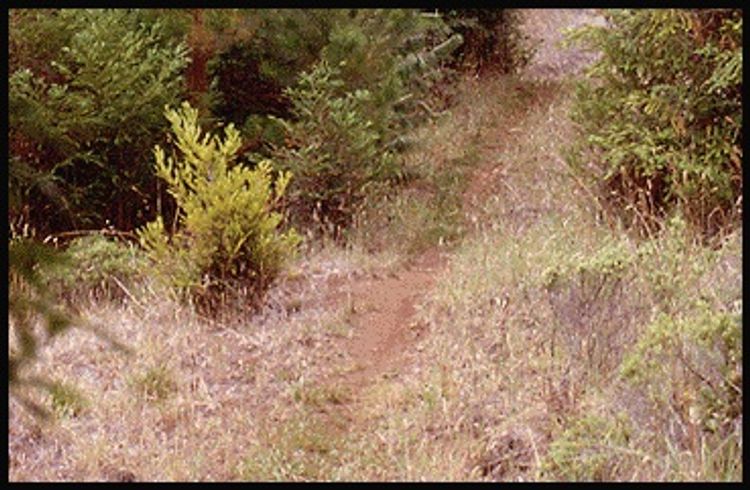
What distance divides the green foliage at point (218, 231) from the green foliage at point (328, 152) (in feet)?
6.78

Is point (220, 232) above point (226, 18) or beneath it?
beneath

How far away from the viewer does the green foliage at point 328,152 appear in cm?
948

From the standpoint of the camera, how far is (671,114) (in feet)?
25.3

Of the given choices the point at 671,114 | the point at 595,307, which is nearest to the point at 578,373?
the point at 595,307

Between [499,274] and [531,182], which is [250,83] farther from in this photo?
[499,274]

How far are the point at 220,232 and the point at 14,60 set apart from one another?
142 inches

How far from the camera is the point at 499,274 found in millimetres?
7285

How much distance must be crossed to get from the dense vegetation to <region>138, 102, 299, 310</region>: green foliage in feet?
0.07

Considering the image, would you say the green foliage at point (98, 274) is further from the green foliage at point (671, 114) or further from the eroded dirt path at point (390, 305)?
the green foliage at point (671, 114)

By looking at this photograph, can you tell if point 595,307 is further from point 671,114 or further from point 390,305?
point 671,114

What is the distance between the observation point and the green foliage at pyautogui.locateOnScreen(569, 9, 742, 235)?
7.52 metres

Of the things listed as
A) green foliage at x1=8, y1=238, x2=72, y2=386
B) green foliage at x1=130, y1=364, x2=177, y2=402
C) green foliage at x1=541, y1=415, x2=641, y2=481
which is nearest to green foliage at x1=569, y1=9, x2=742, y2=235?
green foliage at x1=541, y1=415, x2=641, y2=481

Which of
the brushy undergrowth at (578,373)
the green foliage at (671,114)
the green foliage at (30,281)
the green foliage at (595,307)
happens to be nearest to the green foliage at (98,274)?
the brushy undergrowth at (578,373)

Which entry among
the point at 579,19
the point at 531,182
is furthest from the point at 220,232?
the point at 579,19
